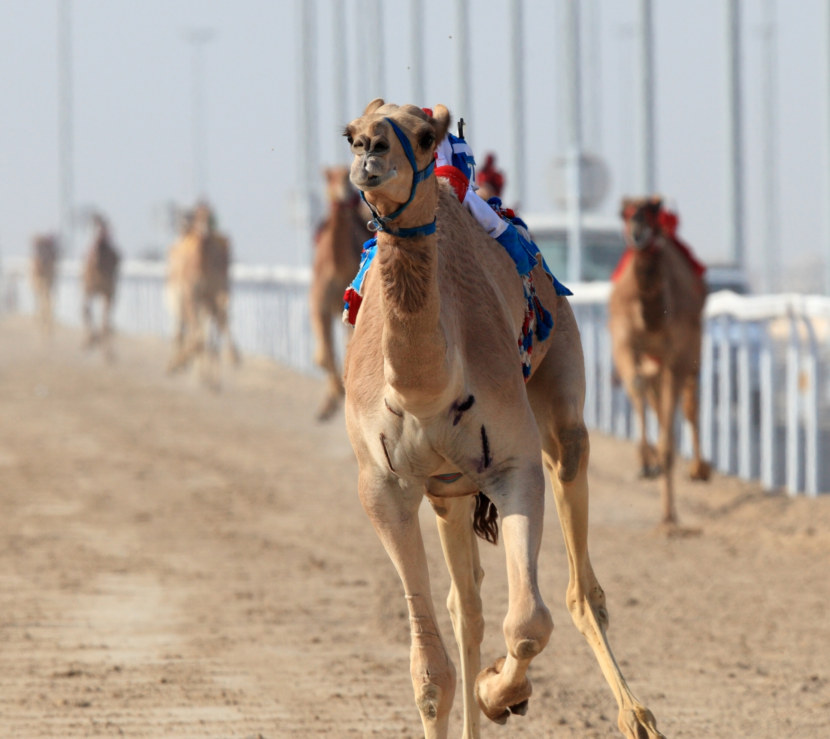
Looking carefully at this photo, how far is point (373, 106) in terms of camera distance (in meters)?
4.38

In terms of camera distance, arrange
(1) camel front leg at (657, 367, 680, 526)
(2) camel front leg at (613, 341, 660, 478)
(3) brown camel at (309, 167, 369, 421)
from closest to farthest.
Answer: (1) camel front leg at (657, 367, 680, 526), (2) camel front leg at (613, 341, 660, 478), (3) brown camel at (309, 167, 369, 421)

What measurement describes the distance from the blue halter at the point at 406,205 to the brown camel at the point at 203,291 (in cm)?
1852

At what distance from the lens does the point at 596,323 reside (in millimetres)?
16297

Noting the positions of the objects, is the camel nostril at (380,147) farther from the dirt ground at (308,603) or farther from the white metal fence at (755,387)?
the white metal fence at (755,387)

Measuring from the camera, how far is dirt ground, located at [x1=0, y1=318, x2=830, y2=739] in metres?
6.11

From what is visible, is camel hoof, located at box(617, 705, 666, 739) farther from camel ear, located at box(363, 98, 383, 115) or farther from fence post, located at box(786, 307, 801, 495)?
fence post, located at box(786, 307, 801, 495)

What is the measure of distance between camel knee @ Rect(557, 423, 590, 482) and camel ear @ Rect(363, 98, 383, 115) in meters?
1.71

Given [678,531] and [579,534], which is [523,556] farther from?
[678,531]

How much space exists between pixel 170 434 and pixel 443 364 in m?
12.4

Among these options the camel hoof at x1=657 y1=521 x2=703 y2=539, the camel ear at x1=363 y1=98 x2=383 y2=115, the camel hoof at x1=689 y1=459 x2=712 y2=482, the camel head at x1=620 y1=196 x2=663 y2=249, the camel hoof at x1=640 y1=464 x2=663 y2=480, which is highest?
the camel ear at x1=363 y1=98 x2=383 y2=115

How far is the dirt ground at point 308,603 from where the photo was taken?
6.11 meters

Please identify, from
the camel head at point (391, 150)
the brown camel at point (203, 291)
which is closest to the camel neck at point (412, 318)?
the camel head at point (391, 150)

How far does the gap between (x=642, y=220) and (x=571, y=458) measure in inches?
243

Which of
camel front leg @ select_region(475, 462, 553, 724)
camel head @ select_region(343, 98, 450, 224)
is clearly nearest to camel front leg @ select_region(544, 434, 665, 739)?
camel front leg @ select_region(475, 462, 553, 724)
